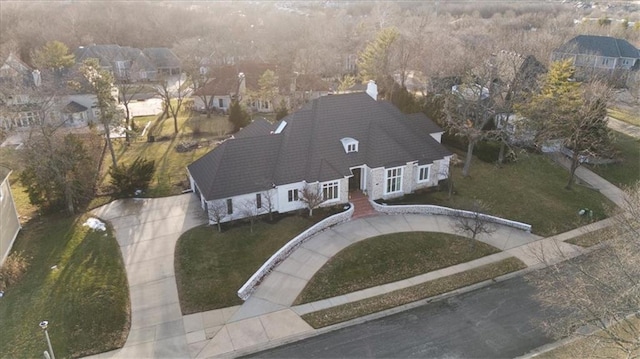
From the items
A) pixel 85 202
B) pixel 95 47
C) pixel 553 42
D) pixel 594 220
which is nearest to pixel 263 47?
pixel 95 47

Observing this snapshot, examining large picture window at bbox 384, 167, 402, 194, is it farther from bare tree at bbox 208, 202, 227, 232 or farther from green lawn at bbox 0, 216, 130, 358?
green lawn at bbox 0, 216, 130, 358

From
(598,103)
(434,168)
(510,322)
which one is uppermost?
(598,103)

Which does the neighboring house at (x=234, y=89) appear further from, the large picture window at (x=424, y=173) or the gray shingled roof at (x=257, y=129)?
the large picture window at (x=424, y=173)

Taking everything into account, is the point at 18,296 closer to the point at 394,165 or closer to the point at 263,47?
the point at 394,165

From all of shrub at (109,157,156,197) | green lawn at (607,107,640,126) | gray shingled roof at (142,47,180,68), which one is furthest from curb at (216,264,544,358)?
gray shingled roof at (142,47,180,68)

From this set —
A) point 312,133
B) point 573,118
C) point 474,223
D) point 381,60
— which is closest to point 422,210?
point 474,223

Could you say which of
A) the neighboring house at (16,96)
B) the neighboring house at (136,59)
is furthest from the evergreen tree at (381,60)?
the neighboring house at (16,96)

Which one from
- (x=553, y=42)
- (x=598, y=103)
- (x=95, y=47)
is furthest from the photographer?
(x=95, y=47)

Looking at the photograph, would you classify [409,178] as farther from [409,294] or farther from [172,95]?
[172,95]
